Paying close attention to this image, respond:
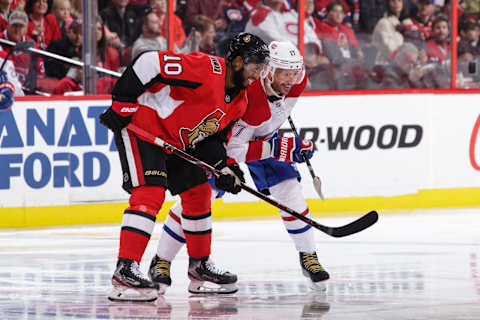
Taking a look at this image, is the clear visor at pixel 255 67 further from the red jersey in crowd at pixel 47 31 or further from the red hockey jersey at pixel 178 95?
the red jersey in crowd at pixel 47 31

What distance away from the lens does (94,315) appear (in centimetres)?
468

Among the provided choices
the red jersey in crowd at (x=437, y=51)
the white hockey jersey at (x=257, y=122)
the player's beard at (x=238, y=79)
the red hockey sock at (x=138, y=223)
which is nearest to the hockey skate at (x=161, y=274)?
the red hockey sock at (x=138, y=223)

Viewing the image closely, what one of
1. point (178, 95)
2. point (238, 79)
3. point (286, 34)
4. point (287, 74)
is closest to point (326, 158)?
point (286, 34)

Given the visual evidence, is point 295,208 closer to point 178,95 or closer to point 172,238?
point 172,238

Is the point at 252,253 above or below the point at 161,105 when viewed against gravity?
below

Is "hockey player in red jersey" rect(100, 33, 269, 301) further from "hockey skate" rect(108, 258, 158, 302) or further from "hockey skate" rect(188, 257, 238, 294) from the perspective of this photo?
"hockey skate" rect(188, 257, 238, 294)

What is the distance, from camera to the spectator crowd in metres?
7.76

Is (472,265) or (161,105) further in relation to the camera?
(472,265)

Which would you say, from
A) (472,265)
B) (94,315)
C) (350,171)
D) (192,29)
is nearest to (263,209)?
(350,171)

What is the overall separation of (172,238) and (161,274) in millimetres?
185

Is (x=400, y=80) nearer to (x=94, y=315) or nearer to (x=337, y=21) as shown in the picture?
(x=337, y=21)

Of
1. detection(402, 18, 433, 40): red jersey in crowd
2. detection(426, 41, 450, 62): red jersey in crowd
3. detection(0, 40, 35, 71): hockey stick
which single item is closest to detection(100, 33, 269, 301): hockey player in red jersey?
detection(0, 40, 35, 71): hockey stick

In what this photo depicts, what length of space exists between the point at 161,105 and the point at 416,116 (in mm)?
4276

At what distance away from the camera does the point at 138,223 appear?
486cm
